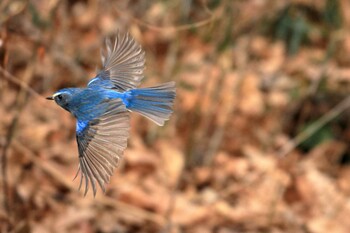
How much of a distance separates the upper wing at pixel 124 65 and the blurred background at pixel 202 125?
153 cm

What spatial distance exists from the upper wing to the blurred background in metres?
1.53

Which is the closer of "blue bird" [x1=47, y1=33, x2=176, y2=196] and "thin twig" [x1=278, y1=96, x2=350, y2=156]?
"blue bird" [x1=47, y1=33, x2=176, y2=196]

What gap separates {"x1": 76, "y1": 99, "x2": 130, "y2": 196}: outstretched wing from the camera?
1.33m

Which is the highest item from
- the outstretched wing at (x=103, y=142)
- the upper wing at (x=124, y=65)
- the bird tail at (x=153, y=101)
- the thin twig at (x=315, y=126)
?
the thin twig at (x=315, y=126)

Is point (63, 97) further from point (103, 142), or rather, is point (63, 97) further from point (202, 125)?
point (202, 125)

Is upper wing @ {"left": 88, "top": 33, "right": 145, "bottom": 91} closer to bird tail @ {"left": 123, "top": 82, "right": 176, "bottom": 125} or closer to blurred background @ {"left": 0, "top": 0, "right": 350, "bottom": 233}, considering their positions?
bird tail @ {"left": 123, "top": 82, "right": 176, "bottom": 125}

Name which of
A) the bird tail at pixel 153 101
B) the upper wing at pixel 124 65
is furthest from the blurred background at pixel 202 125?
the bird tail at pixel 153 101

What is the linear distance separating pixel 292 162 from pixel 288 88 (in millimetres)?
566

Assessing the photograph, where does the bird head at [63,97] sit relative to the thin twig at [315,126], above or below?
below

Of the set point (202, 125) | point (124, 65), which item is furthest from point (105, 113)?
point (202, 125)

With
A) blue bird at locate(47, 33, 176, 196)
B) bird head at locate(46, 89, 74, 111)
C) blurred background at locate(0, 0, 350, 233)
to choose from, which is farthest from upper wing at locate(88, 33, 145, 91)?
blurred background at locate(0, 0, 350, 233)

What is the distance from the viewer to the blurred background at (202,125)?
3.70 metres

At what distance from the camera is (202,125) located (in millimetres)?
4609

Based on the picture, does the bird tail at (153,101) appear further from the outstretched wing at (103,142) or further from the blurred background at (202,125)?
the blurred background at (202,125)
